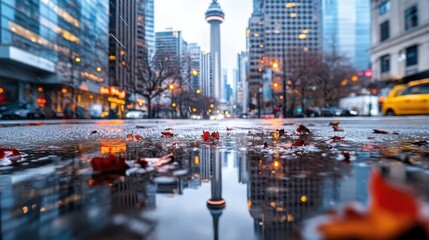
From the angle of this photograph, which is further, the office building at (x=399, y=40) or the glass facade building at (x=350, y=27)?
the glass facade building at (x=350, y=27)

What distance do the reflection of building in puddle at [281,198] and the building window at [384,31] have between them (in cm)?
3582

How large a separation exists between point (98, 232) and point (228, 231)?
0.37m

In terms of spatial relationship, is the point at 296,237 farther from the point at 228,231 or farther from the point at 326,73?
the point at 326,73

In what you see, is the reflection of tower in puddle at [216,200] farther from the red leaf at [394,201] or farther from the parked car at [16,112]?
the parked car at [16,112]

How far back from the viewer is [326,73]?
3928 centimetres

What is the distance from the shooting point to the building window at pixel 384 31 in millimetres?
30953

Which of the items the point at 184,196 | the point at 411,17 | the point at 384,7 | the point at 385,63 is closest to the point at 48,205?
the point at 184,196

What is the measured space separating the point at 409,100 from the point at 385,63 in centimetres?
2037

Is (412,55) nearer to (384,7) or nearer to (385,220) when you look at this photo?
(384,7)

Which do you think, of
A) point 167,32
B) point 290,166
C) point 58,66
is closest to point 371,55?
point 167,32

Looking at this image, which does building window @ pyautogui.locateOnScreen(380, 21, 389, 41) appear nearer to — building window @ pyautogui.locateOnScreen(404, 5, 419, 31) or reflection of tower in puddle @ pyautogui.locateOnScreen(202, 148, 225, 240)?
building window @ pyautogui.locateOnScreen(404, 5, 419, 31)

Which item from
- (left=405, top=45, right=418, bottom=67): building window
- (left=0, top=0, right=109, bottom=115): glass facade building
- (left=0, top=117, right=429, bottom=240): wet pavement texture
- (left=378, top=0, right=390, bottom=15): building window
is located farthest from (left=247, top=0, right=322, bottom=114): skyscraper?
(left=0, top=117, right=429, bottom=240): wet pavement texture

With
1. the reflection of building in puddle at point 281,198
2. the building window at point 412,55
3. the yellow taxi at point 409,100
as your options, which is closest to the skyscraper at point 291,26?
the building window at point 412,55

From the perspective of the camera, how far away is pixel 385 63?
3142cm
